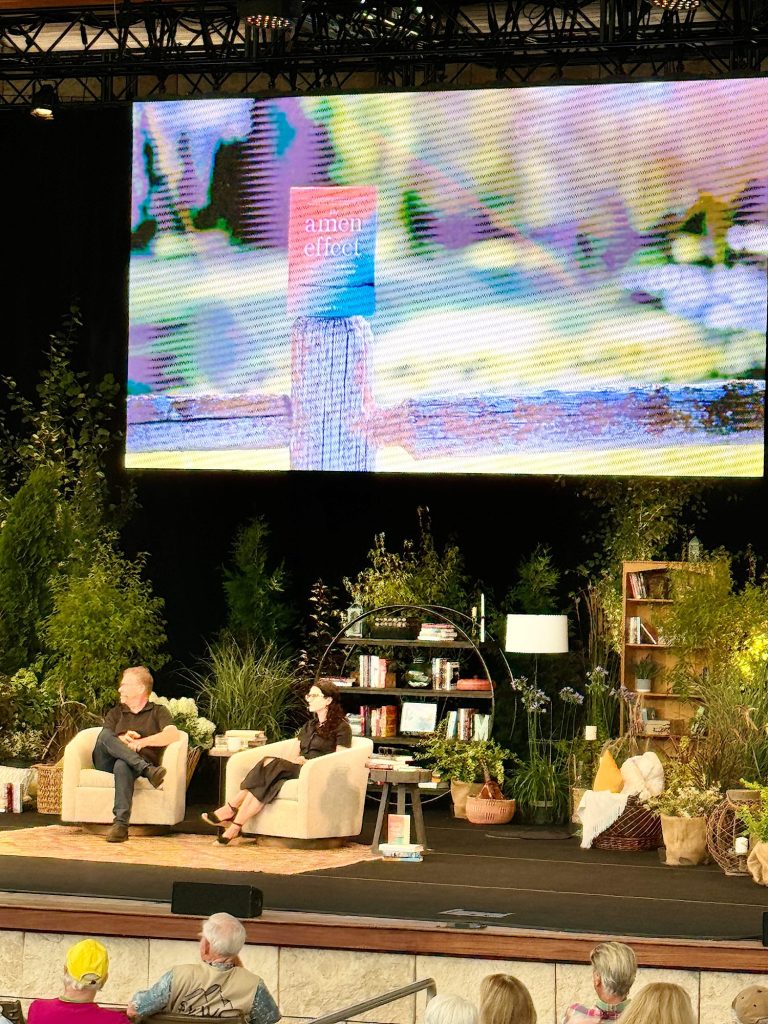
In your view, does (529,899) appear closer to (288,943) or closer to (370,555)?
(288,943)

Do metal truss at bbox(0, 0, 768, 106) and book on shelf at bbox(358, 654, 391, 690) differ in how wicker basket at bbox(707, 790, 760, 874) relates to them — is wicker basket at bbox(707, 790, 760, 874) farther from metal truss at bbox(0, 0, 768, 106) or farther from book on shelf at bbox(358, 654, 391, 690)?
metal truss at bbox(0, 0, 768, 106)

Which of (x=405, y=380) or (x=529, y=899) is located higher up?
(x=405, y=380)

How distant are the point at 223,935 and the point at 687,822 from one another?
4.15 m

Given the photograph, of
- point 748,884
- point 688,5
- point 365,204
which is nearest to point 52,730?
point 365,204

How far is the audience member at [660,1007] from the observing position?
13.1 ft

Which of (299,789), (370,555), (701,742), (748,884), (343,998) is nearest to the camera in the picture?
(343,998)

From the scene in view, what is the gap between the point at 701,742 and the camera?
30.5 ft

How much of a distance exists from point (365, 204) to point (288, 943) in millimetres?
5975

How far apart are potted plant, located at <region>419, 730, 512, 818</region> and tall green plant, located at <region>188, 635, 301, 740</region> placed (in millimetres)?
1170

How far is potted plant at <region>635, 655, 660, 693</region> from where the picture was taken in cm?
1068

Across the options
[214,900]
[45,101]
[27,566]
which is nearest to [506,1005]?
[214,900]

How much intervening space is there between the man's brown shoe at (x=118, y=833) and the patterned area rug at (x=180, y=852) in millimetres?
46

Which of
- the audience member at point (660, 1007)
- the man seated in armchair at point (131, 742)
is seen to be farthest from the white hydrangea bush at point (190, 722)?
the audience member at point (660, 1007)

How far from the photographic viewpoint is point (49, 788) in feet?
32.4
